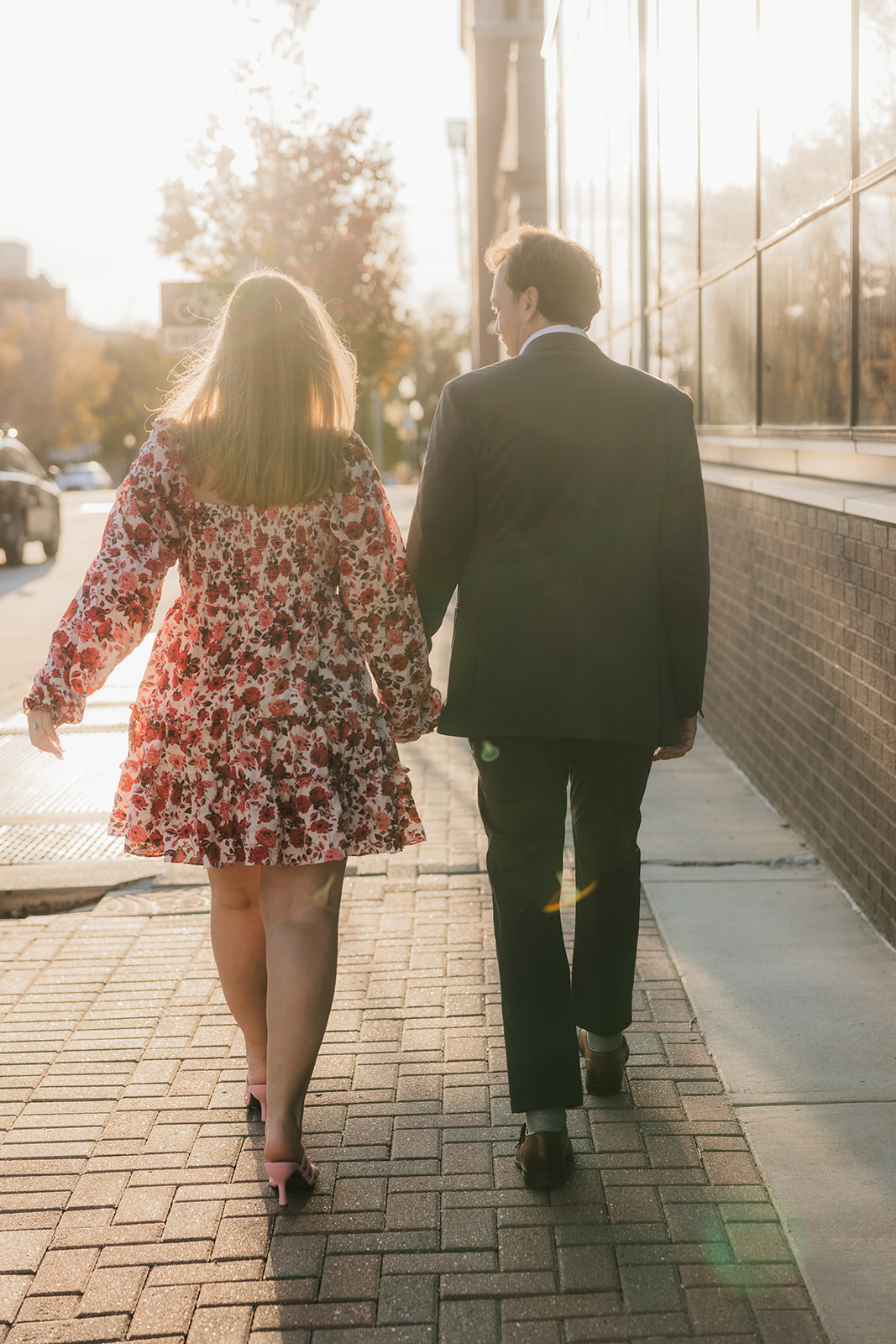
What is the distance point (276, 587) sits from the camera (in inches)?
117

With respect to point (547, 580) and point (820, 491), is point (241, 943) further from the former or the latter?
point (820, 491)

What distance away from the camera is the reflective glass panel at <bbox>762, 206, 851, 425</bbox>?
529 centimetres

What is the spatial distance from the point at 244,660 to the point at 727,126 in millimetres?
A: 5263

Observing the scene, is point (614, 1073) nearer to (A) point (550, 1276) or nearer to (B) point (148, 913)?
(A) point (550, 1276)

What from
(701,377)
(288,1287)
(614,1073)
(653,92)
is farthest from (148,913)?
(653,92)

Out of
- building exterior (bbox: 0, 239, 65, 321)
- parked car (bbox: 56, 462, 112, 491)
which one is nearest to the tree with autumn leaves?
parked car (bbox: 56, 462, 112, 491)

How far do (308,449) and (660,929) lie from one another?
2.30 meters

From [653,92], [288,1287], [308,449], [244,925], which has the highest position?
[653,92]

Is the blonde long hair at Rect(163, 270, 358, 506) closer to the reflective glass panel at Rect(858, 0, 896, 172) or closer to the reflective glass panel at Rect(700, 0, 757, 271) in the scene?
the reflective glass panel at Rect(858, 0, 896, 172)

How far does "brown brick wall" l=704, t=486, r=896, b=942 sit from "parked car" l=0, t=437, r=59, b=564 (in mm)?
14635

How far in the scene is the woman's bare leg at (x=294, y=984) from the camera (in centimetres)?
297

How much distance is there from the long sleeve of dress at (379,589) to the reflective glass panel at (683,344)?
583 cm

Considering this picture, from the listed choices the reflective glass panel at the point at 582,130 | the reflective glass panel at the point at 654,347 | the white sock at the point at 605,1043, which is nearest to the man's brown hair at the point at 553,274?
the white sock at the point at 605,1043

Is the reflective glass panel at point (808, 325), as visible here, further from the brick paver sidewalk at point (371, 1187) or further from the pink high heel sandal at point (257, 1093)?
the pink high heel sandal at point (257, 1093)
